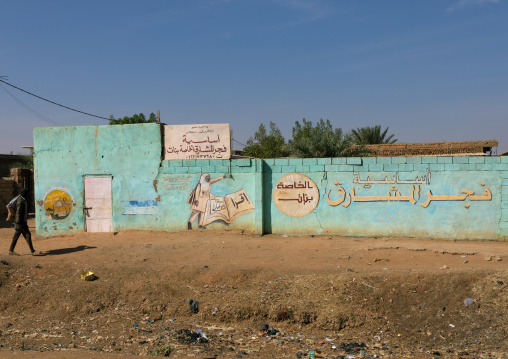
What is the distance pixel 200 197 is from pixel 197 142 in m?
1.53

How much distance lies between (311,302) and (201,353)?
2047 millimetres

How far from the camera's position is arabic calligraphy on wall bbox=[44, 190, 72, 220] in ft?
38.3

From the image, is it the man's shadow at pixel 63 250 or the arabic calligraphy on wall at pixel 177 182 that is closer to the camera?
the man's shadow at pixel 63 250

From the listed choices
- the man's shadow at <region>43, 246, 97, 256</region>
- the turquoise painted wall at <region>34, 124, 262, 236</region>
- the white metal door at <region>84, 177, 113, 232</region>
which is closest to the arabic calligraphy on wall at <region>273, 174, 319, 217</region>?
the turquoise painted wall at <region>34, 124, 262, 236</region>

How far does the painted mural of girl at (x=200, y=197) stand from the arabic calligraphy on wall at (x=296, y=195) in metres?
1.73

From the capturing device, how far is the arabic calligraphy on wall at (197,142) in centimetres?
1111

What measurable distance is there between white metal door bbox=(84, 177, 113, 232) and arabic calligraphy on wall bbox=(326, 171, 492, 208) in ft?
20.0

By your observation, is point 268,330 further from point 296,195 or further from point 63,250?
point 63,250

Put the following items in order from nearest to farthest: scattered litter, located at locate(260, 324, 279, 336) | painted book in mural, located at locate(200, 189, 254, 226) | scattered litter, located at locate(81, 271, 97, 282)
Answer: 1. scattered litter, located at locate(260, 324, 279, 336)
2. scattered litter, located at locate(81, 271, 97, 282)
3. painted book in mural, located at locate(200, 189, 254, 226)

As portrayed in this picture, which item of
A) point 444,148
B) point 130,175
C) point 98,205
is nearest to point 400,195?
point 130,175

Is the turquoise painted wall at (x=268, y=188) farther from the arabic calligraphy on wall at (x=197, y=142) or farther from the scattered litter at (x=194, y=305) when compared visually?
the scattered litter at (x=194, y=305)

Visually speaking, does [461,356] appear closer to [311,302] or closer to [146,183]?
[311,302]

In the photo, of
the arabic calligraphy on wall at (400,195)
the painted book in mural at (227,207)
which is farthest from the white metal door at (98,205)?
the arabic calligraphy on wall at (400,195)

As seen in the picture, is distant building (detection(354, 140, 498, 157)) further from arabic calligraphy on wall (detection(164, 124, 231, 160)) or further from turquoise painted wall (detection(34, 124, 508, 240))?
arabic calligraphy on wall (detection(164, 124, 231, 160))
